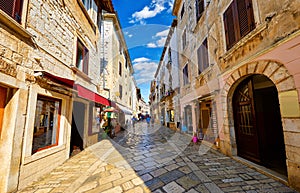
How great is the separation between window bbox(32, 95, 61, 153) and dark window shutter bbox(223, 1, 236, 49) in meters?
7.32

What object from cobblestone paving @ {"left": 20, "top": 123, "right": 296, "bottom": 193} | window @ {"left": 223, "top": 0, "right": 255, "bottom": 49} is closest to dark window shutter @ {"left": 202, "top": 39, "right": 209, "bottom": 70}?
window @ {"left": 223, "top": 0, "right": 255, "bottom": 49}

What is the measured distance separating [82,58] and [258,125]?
8.35m

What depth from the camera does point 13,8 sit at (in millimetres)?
3412

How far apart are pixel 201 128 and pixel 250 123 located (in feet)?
14.2

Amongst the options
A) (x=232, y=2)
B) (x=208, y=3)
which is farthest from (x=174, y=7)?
(x=232, y=2)

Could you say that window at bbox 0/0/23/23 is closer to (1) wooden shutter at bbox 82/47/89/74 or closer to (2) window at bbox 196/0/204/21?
(1) wooden shutter at bbox 82/47/89/74

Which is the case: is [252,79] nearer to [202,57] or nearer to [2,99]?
[202,57]

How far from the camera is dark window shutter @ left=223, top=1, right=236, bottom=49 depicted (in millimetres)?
5648

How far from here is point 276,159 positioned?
17.0ft

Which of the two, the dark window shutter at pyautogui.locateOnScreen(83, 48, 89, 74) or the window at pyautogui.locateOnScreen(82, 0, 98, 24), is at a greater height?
the window at pyautogui.locateOnScreen(82, 0, 98, 24)

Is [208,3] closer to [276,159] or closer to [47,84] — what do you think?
[276,159]

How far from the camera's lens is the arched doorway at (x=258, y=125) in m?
4.73

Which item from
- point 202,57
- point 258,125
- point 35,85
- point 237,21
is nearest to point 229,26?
point 237,21

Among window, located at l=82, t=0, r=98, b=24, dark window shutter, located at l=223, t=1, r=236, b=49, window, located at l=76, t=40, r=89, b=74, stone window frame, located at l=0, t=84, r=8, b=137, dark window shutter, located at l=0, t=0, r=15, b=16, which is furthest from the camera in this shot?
window, located at l=82, t=0, r=98, b=24
